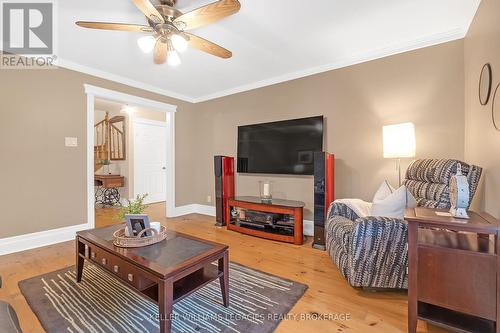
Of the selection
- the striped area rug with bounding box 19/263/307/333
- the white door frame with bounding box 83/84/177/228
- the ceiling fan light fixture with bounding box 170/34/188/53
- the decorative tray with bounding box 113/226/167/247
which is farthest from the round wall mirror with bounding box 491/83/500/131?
the white door frame with bounding box 83/84/177/228

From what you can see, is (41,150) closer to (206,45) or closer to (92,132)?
(92,132)

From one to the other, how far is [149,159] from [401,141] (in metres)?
5.29

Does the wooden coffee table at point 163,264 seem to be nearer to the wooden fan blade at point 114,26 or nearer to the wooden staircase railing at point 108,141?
the wooden fan blade at point 114,26

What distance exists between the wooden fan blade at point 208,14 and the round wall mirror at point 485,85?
184cm

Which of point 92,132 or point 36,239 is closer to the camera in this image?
point 36,239

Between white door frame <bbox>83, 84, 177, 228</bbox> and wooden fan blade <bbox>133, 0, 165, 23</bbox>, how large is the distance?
204cm

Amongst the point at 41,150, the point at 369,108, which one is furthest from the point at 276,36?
the point at 41,150

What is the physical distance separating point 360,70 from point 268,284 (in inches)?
103

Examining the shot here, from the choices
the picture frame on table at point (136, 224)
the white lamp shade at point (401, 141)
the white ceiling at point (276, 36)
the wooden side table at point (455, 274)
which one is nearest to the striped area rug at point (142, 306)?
the picture frame on table at point (136, 224)

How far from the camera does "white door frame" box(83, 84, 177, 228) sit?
3.20 meters

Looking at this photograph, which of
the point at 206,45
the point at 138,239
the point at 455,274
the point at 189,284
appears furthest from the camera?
the point at 206,45

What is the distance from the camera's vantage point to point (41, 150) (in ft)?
9.22

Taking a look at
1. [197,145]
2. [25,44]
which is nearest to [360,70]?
[197,145]

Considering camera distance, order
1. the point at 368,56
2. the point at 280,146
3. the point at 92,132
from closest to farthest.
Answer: the point at 368,56 < the point at 92,132 < the point at 280,146
